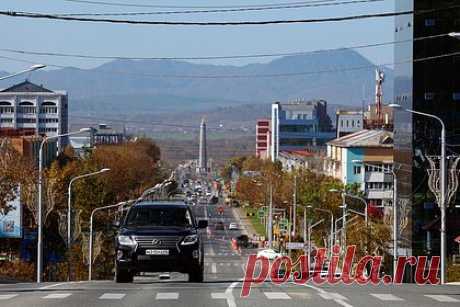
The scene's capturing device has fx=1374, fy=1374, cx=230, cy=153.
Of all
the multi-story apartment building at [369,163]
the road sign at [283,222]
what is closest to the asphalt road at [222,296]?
the road sign at [283,222]

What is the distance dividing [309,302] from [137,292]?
178 inches

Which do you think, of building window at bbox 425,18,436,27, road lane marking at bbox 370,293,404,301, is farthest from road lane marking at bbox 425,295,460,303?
building window at bbox 425,18,436,27

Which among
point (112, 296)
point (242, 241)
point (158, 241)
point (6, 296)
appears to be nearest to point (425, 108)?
point (242, 241)

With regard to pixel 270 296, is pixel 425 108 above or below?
above

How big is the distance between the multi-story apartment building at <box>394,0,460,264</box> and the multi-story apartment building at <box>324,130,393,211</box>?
4036 cm

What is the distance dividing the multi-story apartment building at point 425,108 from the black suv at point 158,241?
5966 centimetres

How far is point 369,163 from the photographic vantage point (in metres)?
140

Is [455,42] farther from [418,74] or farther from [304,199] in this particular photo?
[304,199]

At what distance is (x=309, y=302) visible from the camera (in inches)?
974

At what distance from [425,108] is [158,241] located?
210 feet

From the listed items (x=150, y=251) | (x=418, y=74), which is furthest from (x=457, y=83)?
(x=150, y=251)

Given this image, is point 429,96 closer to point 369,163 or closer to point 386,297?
point 369,163

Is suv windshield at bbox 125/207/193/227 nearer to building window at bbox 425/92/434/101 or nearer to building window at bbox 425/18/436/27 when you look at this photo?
building window at bbox 425/18/436/27

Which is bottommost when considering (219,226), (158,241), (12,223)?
(219,226)
